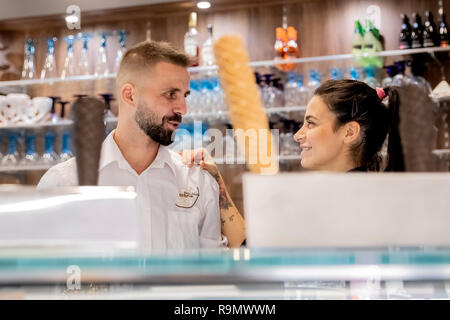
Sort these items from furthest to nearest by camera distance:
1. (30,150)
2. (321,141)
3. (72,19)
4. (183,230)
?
(72,19), (30,150), (183,230), (321,141)

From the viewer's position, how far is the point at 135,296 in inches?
21.9

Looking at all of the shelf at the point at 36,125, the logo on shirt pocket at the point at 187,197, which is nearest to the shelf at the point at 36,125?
the shelf at the point at 36,125

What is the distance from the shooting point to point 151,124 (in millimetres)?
1604

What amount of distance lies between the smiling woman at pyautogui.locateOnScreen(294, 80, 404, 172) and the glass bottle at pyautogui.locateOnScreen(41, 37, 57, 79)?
240 cm

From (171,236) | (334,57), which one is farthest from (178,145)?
(171,236)

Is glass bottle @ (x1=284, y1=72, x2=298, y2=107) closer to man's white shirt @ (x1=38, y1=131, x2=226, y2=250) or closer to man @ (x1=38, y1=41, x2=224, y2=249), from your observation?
man @ (x1=38, y1=41, x2=224, y2=249)

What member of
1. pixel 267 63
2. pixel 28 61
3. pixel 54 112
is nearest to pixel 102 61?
pixel 54 112

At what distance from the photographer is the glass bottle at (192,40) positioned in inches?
123

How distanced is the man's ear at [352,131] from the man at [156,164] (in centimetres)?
40

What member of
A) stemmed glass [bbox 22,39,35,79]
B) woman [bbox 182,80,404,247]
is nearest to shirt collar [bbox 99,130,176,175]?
woman [bbox 182,80,404,247]

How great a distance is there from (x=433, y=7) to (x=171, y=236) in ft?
7.25

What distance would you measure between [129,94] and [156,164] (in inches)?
10.2

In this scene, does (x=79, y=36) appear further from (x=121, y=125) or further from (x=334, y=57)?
(x=121, y=125)

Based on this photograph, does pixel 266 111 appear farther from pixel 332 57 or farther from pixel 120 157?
pixel 120 157
